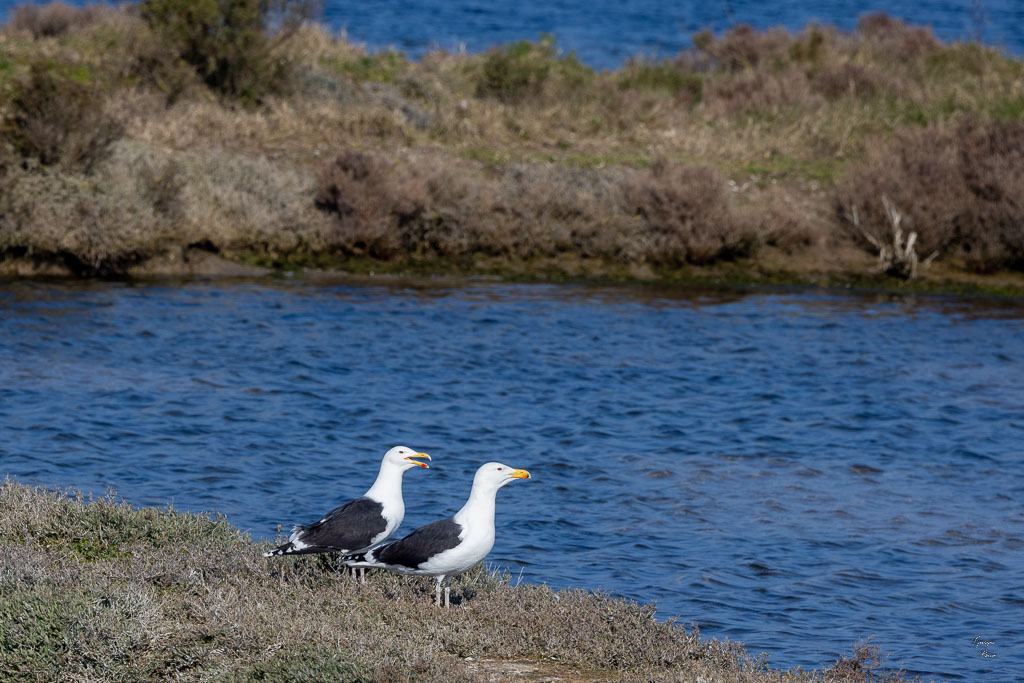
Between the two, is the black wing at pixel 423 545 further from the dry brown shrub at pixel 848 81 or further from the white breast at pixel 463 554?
the dry brown shrub at pixel 848 81

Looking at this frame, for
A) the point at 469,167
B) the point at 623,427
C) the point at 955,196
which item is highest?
the point at 469,167

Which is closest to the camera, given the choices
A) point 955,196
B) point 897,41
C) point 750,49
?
point 955,196

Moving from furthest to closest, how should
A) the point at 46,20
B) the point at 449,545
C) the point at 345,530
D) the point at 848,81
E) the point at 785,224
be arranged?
1. the point at 46,20
2. the point at 848,81
3. the point at 785,224
4. the point at 345,530
5. the point at 449,545

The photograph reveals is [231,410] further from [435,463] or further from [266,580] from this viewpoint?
[266,580]

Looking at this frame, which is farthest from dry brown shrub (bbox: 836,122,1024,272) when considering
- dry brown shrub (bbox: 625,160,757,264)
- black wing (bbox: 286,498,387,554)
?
black wing (bbox: 286,498,387,554)

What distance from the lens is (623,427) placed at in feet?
44.7

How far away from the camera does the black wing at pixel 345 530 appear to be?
7.76m

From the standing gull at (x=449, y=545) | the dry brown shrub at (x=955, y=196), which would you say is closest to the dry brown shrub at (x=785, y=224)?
the dry brown shrub at (x=955, y=196)

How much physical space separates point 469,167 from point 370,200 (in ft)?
9.69

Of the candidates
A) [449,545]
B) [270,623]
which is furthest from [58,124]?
[270,623]

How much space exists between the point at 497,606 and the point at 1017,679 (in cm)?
335

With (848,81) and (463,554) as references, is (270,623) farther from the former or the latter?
(848,81)

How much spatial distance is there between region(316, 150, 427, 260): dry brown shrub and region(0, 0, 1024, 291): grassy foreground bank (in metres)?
0.04

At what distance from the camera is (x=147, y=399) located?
13820 mm
